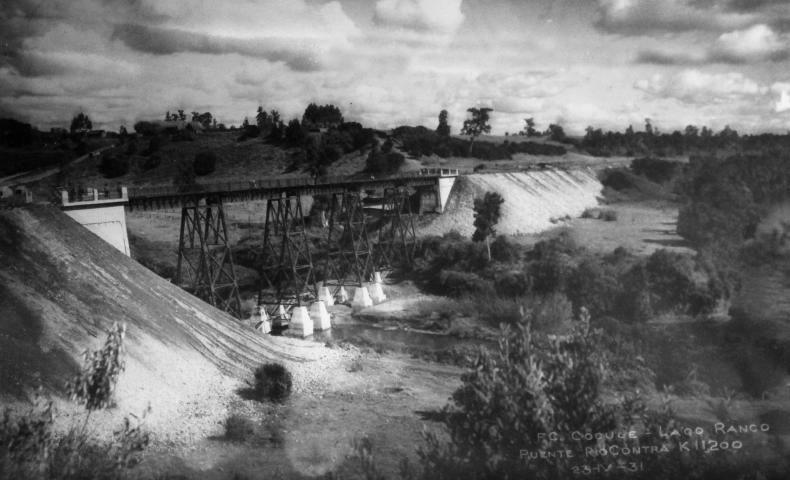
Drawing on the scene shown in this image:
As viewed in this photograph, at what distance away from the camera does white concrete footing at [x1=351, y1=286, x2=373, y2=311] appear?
3041cm

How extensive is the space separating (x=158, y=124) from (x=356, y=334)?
64034 millimetres

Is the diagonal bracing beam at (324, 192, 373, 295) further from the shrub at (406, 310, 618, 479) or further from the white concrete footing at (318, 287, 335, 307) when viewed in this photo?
the shrub at (406, 310, 618, 479)

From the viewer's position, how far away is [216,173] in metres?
63.0

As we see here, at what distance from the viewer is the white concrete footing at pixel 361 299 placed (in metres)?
30.4

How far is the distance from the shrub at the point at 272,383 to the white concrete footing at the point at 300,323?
752 cm

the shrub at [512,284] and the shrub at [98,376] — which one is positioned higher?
the shrub at [98,376]

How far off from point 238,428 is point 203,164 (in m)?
52.3

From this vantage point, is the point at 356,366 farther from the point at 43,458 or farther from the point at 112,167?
the point at 112,167

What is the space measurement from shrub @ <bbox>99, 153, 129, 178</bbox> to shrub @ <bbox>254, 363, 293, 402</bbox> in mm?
49080

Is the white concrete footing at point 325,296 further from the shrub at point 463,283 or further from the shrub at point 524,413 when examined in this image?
the shrub at point 524,413

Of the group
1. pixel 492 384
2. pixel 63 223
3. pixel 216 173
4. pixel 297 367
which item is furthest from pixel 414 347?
pixel 216 173

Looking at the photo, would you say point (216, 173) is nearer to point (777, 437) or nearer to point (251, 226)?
point (251, 226)

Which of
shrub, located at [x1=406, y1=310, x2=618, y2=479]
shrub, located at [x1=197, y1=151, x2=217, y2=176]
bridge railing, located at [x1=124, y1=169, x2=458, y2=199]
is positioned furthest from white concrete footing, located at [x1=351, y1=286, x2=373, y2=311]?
shrub, located at [x1=197, y1=151, x2=217, y2=176]

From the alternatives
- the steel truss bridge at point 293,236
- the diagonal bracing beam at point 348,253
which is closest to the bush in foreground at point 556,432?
the steel truss bridge at point 293,236
